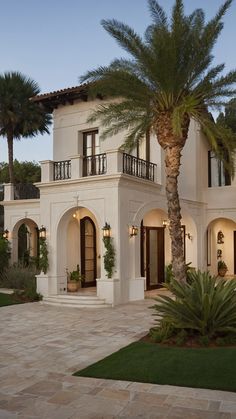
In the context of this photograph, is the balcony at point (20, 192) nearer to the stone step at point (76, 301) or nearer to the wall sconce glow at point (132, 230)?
the stone step at point (76, 301)

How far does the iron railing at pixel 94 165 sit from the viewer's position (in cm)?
1570

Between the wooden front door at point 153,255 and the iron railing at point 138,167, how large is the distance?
2279mm

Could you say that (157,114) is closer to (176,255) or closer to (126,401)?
(176,255)

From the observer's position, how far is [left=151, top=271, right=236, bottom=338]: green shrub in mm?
8406

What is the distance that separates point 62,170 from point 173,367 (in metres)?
10.8

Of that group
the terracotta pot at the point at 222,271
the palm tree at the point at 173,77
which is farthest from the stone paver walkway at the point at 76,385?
the terracotta pot at the point at 222,271

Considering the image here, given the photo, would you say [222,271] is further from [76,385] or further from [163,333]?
[76,385]

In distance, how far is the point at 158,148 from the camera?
17047 mm

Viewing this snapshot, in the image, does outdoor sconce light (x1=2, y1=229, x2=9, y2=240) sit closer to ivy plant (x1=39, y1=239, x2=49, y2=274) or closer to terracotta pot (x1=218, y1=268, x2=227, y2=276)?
ivy plant (x1=39, y1=239, x2=49, y2=274)

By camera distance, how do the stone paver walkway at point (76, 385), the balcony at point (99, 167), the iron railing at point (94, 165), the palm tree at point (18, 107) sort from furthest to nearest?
the palm tree at point (18, 107)
the iron railing at point (94, 165)
the balcony at point (99, 167)
the stone paver walkway at point (76, 385)

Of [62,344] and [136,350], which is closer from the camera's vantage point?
[136,350]

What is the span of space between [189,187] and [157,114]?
27.4ft

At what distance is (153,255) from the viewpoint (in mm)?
18578

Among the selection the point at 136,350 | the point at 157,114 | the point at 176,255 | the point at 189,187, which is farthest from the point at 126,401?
the point at 189,187
